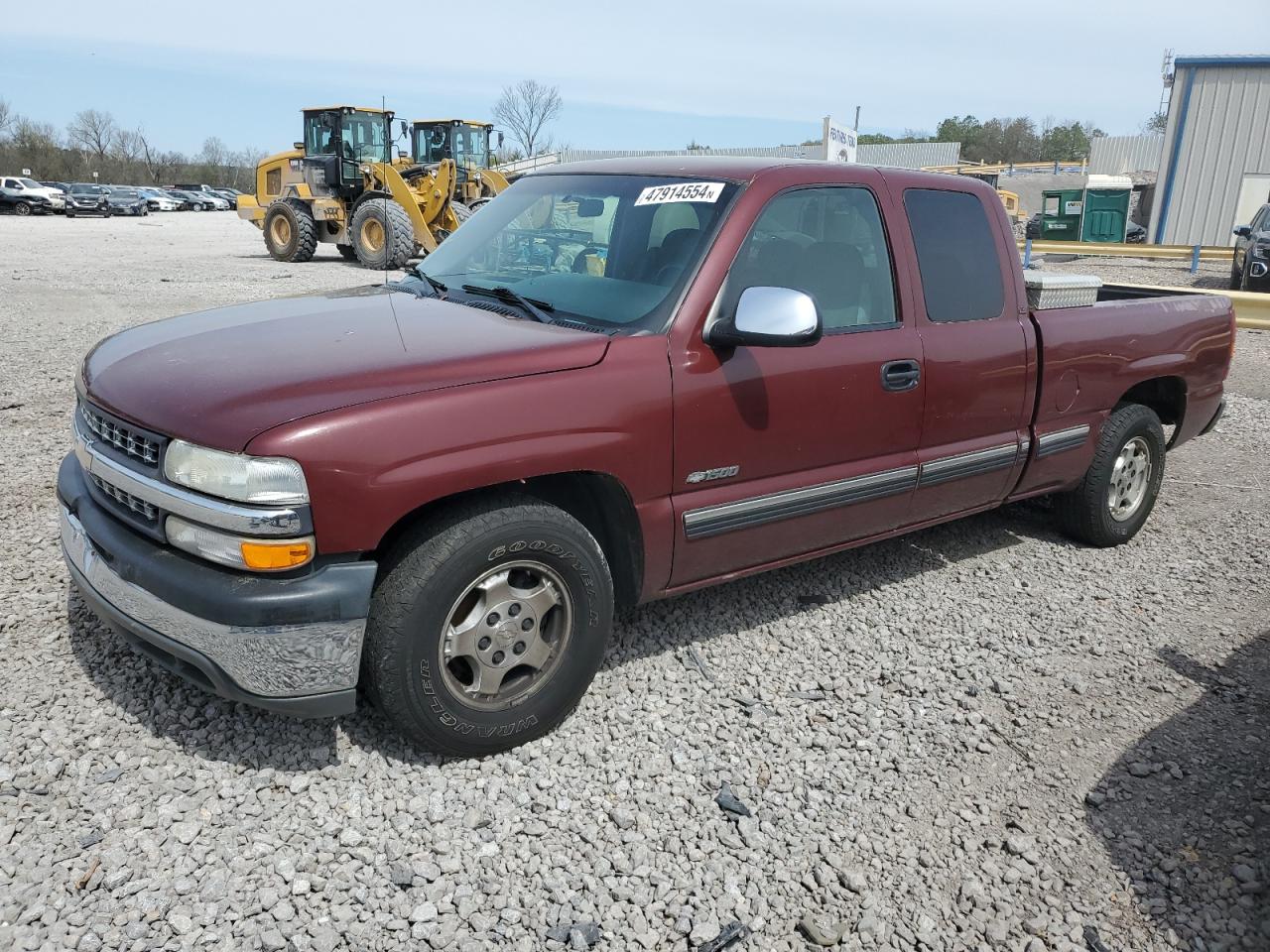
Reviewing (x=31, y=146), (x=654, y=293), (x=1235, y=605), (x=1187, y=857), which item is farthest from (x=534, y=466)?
(x=31, y=146)

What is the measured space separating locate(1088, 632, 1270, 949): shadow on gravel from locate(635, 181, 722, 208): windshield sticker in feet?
7.76

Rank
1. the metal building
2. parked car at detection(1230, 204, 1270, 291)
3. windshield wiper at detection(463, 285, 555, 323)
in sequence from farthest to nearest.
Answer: the metal building
parked car at detection(1230, 204, 1270, 291)
windshield wiper at detection(463, 285, 555, 323)

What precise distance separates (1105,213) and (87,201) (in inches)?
1745

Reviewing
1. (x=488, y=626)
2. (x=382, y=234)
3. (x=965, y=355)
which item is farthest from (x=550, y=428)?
(x=382, y=234)

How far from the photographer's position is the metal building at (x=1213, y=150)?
88.5 ft

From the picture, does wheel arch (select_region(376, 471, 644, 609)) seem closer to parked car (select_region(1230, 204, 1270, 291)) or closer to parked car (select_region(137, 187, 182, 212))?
parked car (select_region(1230, 204, 1270, 291))

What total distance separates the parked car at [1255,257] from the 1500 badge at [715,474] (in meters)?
16.4

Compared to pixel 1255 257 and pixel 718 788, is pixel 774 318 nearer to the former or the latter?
pixel 718 788

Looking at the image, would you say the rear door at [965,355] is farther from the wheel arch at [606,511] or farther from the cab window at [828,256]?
the wheel arch at [606,511]

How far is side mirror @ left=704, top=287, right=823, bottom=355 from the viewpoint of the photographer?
123 inches

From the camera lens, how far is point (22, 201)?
150ft

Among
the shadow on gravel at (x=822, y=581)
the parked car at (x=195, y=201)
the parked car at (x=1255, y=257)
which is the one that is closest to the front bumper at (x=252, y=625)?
the shadow on gravel at (x=822, y=581)

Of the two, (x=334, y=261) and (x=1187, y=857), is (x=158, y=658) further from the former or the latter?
(x=334, y=261)

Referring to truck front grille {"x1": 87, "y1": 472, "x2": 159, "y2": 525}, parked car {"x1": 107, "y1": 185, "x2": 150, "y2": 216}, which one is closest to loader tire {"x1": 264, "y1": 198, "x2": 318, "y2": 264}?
truck front grille {"x1": 87, "y1": 472, "x2": 159, "y2": 525}
